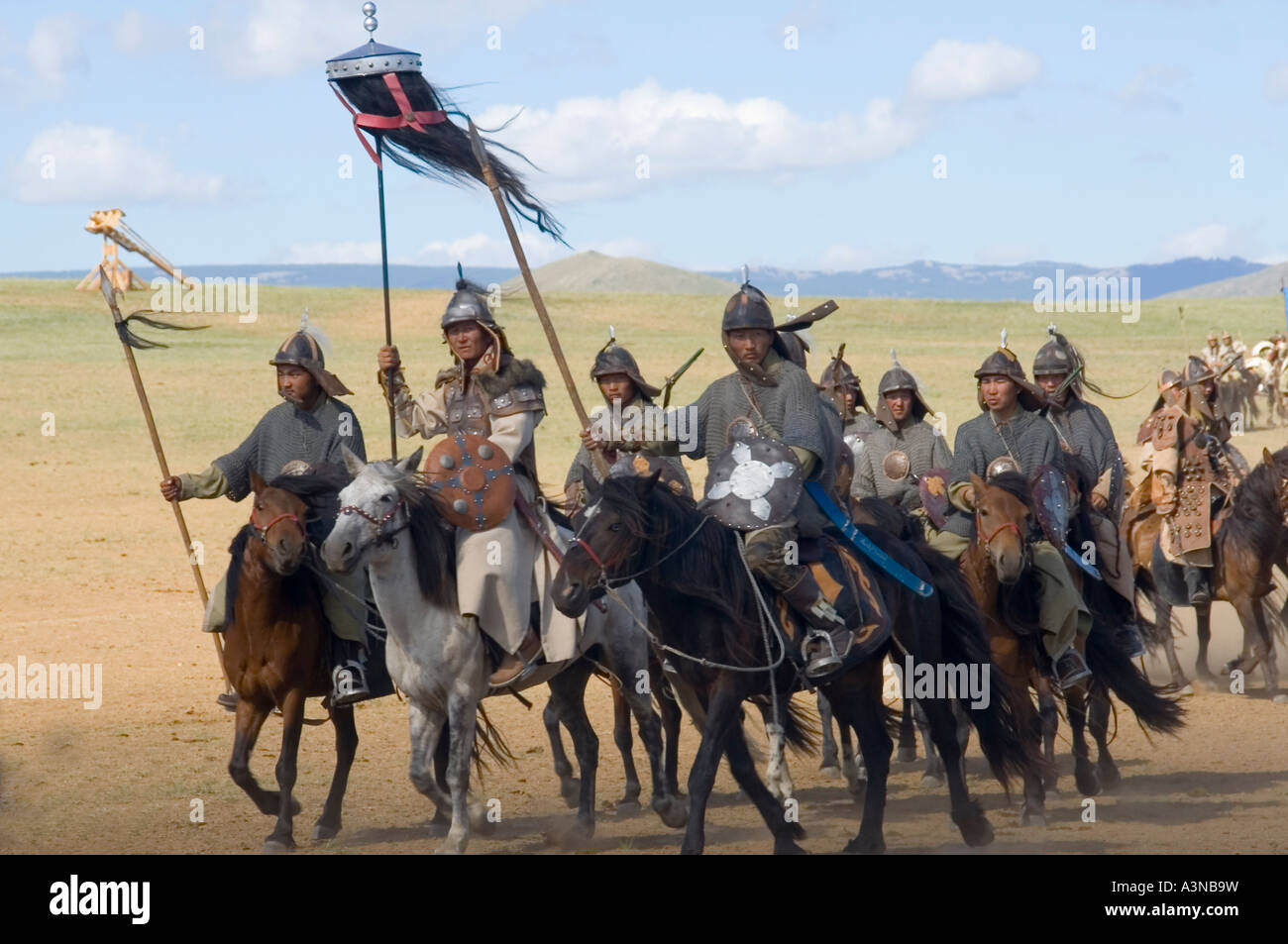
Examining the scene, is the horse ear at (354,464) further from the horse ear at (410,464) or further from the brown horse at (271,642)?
the brown horse at (271,642)

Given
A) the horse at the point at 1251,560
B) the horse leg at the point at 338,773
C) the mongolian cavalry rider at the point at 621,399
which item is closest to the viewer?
the horse leg at the point at 338,773

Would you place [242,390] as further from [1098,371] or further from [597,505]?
[597,505]

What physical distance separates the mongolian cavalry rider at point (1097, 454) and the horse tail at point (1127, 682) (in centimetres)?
20

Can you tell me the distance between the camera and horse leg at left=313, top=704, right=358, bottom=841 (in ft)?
28.9

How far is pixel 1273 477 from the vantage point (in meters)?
13.1

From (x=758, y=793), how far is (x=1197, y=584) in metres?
6.93

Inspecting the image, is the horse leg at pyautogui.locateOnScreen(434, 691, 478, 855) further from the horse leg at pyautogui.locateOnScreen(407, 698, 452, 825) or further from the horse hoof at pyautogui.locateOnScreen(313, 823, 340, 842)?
the horse hoof at pyautogui.locateOnScreen(313, 823, 340, 842)

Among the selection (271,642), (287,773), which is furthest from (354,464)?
(287,773)

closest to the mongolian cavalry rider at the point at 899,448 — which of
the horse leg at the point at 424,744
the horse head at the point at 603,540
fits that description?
the horse leg at the point at 424,744

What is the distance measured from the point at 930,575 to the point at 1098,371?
3593 cm

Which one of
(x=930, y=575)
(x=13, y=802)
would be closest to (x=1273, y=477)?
(x=930, y=575)

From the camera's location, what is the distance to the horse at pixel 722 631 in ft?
23.8

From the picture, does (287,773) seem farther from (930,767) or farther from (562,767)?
(930,767)

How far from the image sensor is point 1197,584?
531 inches
